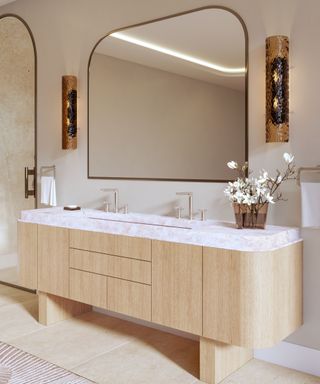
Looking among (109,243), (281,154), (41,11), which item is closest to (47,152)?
(41,11)

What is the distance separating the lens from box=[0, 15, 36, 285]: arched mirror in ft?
13.4

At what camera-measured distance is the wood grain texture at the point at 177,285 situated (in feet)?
7.93

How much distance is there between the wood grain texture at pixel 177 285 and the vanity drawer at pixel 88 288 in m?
0.41

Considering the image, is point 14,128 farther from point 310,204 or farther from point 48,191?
point 310,204

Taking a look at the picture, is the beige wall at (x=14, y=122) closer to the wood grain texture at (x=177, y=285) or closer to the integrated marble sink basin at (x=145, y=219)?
the integrated marble sink basin at (x=145, y=219)

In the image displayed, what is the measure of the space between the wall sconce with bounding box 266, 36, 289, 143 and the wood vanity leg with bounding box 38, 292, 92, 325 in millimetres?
1913

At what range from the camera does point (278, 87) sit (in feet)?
8.42

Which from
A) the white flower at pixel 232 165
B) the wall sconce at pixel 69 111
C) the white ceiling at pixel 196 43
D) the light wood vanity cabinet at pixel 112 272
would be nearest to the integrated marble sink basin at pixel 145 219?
the light wood vanity cabinet at pixel 112 272

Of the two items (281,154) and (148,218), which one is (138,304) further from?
(281,154)

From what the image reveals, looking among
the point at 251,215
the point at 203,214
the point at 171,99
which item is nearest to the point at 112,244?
the point at 203,214

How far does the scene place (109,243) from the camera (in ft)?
9.19

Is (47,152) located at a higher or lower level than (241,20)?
lower

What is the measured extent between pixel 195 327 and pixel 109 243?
0.74 meters

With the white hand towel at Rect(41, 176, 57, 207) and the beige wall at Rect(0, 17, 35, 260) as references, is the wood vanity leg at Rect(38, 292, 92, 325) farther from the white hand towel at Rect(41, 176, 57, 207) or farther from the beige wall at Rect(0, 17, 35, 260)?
the beige wall at Rect(0, 17, 35, 260)
